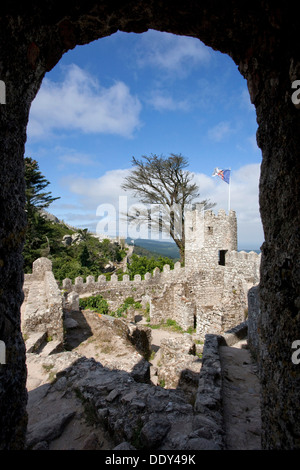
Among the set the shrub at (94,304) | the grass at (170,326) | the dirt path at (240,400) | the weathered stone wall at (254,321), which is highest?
the weathered stone wall at (254,321)

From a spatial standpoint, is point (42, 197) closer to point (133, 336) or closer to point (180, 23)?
point (133, 336)

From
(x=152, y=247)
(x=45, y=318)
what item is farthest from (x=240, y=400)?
(x=152, y=247)

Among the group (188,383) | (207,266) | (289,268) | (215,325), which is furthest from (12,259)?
(207,266)

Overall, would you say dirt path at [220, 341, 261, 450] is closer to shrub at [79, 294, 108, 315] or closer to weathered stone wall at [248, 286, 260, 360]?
weathered stone wall at [248, 286, 260, 360]

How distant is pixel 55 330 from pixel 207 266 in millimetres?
9670

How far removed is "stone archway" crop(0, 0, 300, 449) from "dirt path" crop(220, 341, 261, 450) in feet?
5.13

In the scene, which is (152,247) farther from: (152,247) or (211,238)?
(211,238)

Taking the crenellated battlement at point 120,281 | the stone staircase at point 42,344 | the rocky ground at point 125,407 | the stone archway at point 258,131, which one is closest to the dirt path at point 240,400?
the rocky ground at point 125,407

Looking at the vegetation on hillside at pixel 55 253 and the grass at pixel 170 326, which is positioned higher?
the vegetation on hillside at pixel 55 253

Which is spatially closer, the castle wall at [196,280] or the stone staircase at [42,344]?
the stone staircase at [42,344]

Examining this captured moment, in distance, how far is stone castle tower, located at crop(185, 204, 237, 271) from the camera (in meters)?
13.5

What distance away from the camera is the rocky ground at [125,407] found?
2.47m

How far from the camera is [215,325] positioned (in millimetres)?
8312

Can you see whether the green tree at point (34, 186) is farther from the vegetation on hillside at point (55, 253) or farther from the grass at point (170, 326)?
the grass at point (170, 326)
